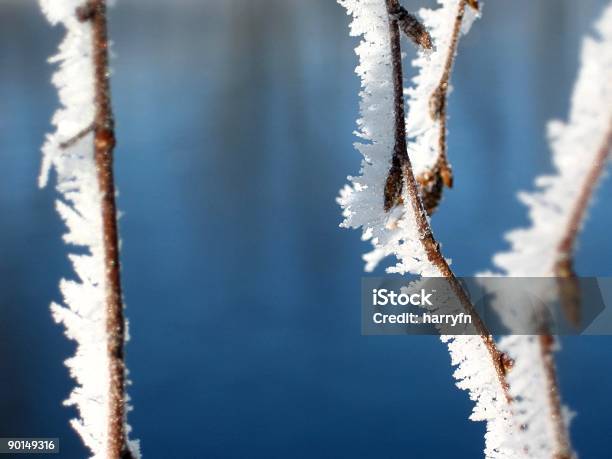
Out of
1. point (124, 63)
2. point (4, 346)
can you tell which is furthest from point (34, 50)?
point (4, 346)

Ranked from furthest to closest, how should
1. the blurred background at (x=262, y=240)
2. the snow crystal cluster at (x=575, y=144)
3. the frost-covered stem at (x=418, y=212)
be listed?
A: the blurred background at (x=262, y=240) < the frost-covered stem at (x=418, y=212) < the snow crystal cluster at (x=575, y=144)

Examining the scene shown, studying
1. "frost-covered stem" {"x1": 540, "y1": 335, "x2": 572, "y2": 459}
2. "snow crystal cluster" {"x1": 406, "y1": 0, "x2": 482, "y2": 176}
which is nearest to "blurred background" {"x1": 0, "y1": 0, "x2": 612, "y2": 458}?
"snow crystal cluster" {"x1": 406, "y1": 0, "x2": 482, "y2": 176}

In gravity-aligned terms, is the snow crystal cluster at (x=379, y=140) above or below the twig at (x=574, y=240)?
above

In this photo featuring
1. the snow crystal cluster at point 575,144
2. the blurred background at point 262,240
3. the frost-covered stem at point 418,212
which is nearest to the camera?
the snow crystal cluster at point 575,144

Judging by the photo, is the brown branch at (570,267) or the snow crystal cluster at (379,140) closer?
the brown branch at (570,267)

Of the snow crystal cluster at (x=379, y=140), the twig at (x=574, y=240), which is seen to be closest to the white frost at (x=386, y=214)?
the snow crystal cluster at (x=379, y=140)

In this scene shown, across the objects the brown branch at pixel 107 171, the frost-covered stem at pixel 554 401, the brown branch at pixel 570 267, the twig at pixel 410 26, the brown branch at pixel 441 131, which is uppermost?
the twig at pixel 410 26

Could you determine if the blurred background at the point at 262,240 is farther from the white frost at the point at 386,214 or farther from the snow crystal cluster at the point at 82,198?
the snow crystal cluster at the point at 82,198
